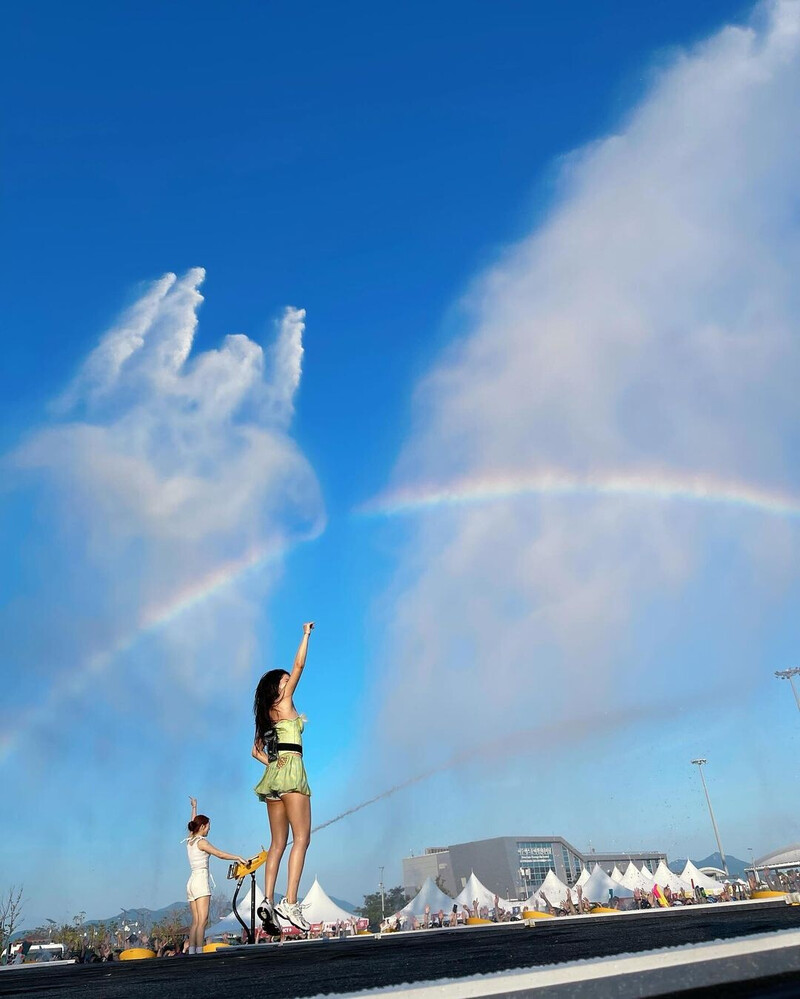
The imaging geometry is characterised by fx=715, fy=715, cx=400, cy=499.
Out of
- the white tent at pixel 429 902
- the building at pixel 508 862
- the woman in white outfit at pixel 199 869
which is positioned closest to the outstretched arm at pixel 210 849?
the woman in white outfit at pixel 199 869

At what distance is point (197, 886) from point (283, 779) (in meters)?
2.81

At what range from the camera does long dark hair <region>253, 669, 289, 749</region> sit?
6.36 meters

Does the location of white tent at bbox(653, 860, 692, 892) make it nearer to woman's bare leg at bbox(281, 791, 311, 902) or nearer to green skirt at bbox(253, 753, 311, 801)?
woman's bare leg at bbox(281, 791, 311, 902)

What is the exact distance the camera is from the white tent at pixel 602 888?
137 ft

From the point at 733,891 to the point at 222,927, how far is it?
27871 mm

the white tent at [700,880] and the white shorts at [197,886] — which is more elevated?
the white tent at [700,880]

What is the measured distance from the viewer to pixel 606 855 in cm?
15450

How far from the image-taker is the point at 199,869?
7734 mm

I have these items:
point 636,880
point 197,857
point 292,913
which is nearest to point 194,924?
point 197,857

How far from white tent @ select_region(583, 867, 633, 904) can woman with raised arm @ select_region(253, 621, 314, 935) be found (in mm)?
42021

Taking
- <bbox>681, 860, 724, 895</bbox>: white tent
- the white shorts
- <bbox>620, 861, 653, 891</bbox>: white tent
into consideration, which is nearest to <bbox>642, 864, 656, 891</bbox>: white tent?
<bbox>620, 861, 653, 891</bbox>: white tent

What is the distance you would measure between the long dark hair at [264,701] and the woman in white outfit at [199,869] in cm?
189

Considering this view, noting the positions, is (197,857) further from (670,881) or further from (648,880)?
(648,880)

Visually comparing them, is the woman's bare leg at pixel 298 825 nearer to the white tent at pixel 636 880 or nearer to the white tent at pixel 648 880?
the white tent at pixel 648 880
